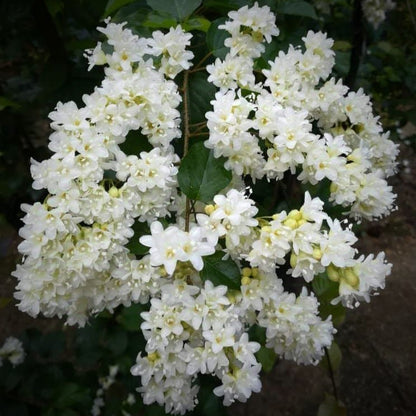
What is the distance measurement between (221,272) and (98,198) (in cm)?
25

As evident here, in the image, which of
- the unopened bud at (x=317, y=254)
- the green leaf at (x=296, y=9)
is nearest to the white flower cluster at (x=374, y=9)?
the green leaf at (x=296, y=9)

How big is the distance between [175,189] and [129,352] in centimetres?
131

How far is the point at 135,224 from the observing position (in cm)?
93

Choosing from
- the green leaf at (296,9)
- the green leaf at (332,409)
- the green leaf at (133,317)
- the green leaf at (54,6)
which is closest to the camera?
the green leaf at (296,9)

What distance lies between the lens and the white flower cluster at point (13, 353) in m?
1.82

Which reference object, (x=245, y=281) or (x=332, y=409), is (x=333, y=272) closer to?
(x=245, y=281)

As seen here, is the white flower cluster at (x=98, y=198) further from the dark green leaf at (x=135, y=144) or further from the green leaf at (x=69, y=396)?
the green leaf at (x=69, y=396)

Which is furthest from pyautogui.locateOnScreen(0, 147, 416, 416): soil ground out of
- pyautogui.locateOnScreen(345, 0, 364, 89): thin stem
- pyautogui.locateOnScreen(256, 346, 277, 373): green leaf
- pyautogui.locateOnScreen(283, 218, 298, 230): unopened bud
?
pyautogui.locateOnScreen(283, 218, 298, 230): unopened bud

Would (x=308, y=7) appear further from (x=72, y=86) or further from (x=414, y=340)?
(x=414, y=340)

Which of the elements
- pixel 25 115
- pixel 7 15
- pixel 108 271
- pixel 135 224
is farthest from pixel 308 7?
pixel 25 115

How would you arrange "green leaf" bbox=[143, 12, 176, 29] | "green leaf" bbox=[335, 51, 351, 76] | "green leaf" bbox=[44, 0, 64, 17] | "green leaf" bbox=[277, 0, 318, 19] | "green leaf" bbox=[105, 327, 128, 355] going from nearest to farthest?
"green leaf" bbox=[143, 12, 176, 29] < "green leaf" bbox=[277, 0, 318, 19] < "green leaf" bbox=[44, 0, 64, 17] < "green leaf" bbox=[335, 51, 351, 76] < "green leaf" bbox=[105, 327, 128, 355]

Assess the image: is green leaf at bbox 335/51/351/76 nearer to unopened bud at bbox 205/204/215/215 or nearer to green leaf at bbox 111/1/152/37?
green leaf at bbox 111/1/152/37

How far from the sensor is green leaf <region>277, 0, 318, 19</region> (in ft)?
4.20

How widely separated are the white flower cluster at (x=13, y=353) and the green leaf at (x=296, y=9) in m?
1.55
